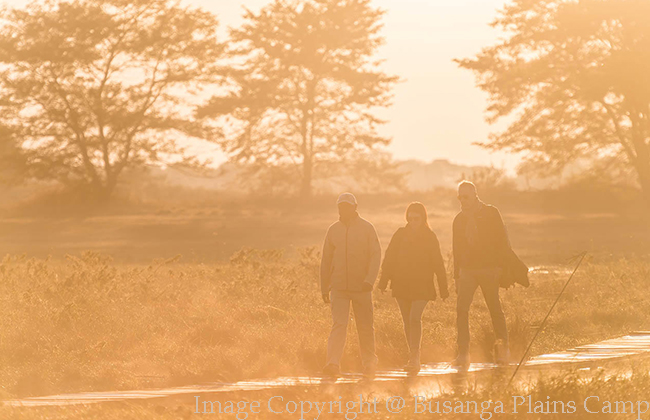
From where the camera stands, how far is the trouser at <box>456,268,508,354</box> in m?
12.0

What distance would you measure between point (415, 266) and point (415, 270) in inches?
1.9

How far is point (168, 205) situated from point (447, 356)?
36.0 m

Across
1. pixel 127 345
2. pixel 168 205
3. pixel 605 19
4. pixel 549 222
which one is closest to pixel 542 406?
pixel 127 345

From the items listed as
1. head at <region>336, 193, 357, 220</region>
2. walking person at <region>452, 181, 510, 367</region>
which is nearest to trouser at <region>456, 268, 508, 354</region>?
walking person at <region>452, 181, 510, 367</region>

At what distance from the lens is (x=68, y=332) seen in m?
14.4

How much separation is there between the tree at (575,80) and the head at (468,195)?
104ft

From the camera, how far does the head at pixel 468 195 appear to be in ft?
39.0

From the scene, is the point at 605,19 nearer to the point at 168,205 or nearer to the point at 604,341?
the point at 168,205

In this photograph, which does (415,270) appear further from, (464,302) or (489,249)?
(489,249)

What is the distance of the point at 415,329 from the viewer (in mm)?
11891

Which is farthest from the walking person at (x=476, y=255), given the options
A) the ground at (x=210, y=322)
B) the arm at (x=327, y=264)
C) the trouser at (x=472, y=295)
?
the arm at (x=327, y=264)

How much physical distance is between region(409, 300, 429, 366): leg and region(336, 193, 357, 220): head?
4.31 ft

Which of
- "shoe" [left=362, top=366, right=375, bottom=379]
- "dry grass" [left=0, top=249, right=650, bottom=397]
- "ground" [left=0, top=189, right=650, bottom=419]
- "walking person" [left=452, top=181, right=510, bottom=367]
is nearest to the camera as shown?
"shoe" [left=362, top=366, right=375, bottom=379]

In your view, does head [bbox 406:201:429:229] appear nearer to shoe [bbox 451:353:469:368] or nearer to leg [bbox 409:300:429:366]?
leg [bbox 409:300:429:366]
